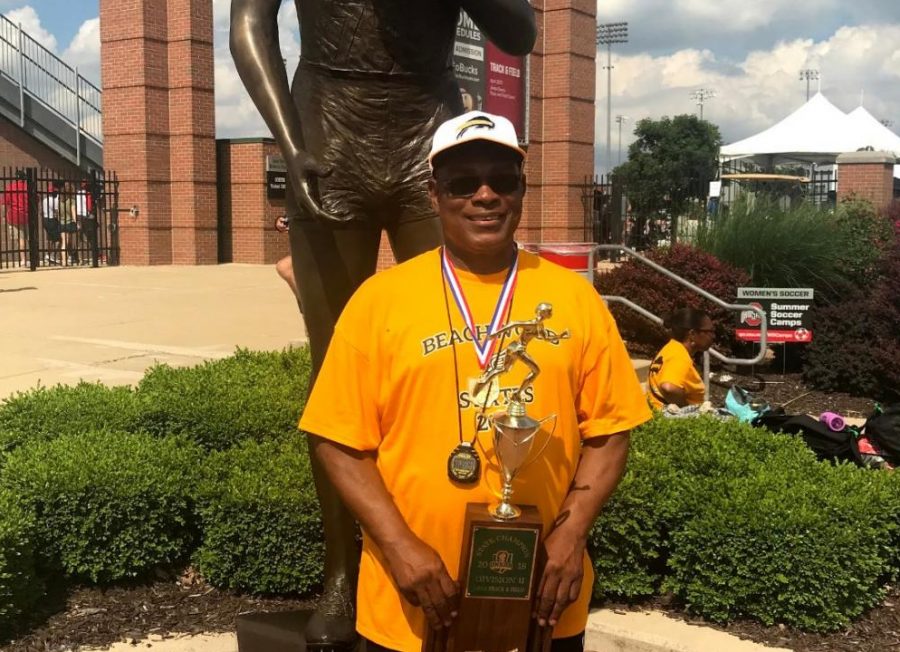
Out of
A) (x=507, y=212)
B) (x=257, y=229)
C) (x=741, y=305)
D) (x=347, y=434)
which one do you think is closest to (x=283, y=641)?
(x=347, y=434)

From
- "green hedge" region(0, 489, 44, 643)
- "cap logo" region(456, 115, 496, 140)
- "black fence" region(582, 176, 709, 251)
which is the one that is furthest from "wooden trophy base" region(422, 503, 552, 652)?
"black fence" region(582, 176, 709, 251)

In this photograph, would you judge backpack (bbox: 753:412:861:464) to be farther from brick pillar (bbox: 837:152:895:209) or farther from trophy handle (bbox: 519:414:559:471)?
brick pillar (bbox: 837:152:895:209)

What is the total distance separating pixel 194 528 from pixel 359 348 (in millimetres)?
2757

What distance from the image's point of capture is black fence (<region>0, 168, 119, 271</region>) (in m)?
19.7

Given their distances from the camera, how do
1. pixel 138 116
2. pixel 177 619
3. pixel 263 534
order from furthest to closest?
1. pixel 138 116
2. pixel 263 534
3. pixel 177 619

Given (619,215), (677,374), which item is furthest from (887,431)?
(619,215)

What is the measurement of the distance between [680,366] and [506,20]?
423 cm

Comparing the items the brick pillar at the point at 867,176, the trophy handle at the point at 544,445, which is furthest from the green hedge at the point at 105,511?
the brick pillar at the point at 867,176

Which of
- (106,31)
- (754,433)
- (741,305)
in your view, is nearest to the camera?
(754,433)

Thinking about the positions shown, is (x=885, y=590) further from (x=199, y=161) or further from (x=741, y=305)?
(x=199, y=161)

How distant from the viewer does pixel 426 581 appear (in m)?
1.88

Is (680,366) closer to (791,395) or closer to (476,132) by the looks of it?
Result: (791,395)

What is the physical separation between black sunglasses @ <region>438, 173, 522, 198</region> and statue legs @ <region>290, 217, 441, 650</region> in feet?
3.11

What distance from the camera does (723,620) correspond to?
3.87m
